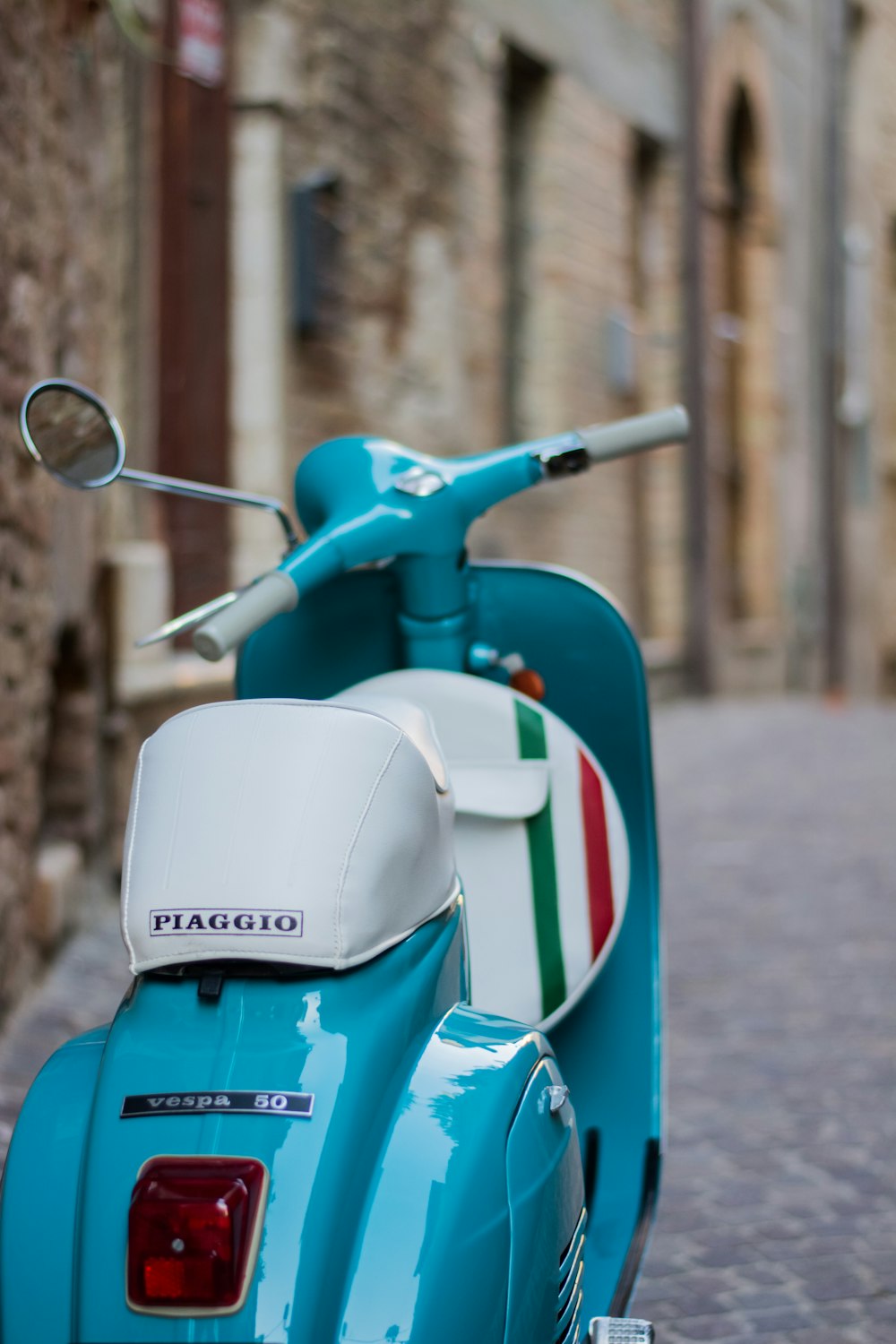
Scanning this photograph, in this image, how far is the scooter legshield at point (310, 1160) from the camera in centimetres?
144

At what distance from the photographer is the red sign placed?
23.7ft

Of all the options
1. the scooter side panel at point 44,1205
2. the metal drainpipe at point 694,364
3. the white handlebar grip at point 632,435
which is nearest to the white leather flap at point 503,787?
the white handlebar grip at point 632,435

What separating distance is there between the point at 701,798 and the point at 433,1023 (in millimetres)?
6800

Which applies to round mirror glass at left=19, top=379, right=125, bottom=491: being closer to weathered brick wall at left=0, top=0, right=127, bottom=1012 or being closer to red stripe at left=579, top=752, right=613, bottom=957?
red stripe at left=579, top=752, right=613, bottom=957

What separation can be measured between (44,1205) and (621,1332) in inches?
24.6

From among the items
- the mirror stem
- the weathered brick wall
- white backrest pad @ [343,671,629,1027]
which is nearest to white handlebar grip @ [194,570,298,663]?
the mirror stem

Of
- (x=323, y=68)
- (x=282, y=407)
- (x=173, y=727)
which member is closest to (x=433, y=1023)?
(x=173, y=727)

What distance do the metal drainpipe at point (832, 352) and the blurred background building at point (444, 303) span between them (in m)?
0.04

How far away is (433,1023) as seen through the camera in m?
1.72

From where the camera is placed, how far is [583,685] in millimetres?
2750

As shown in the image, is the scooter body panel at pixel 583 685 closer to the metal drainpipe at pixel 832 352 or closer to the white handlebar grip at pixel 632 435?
the white handlebar grip at pixel 632 435

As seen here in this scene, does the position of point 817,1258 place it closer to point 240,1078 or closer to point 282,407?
point 240,1078

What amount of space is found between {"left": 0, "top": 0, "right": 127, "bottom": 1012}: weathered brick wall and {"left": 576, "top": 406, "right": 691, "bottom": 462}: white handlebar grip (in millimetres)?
1923

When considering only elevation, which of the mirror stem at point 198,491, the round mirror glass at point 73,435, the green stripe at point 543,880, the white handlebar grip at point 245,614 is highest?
the round mirror glass at point 73,435
